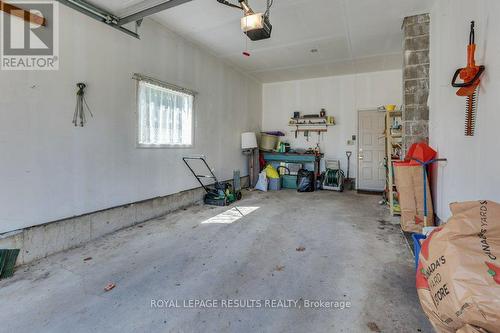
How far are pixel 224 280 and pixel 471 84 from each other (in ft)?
8.71

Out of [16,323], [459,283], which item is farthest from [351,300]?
[16,323]

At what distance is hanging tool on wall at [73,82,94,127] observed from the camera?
2953 millimetres

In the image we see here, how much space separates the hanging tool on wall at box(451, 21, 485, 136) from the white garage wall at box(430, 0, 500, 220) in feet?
0.17

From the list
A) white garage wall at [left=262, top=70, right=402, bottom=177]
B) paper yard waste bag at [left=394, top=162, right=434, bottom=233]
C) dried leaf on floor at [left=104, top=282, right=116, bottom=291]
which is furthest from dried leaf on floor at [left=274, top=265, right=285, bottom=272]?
white garage wall at [left=262, top=70, right=402, bottom=177]

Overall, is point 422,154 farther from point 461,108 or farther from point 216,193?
point 216,193

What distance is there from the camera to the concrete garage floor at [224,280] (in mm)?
1641

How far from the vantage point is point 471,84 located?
199 centimetres

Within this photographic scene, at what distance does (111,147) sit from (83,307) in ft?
7.07

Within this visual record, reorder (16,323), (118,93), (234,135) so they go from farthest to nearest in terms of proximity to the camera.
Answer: (234,135), (118,93), (16,323)

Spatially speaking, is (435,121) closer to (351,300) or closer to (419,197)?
(419,197)

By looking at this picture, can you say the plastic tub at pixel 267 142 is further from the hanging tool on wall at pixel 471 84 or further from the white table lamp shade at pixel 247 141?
the hanging tool on wall at pixel 471 84

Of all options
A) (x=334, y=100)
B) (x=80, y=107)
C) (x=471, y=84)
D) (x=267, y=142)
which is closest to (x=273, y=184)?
(x=267, y=142)

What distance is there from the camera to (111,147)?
337cm

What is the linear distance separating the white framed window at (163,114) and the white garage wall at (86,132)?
0.15 m
